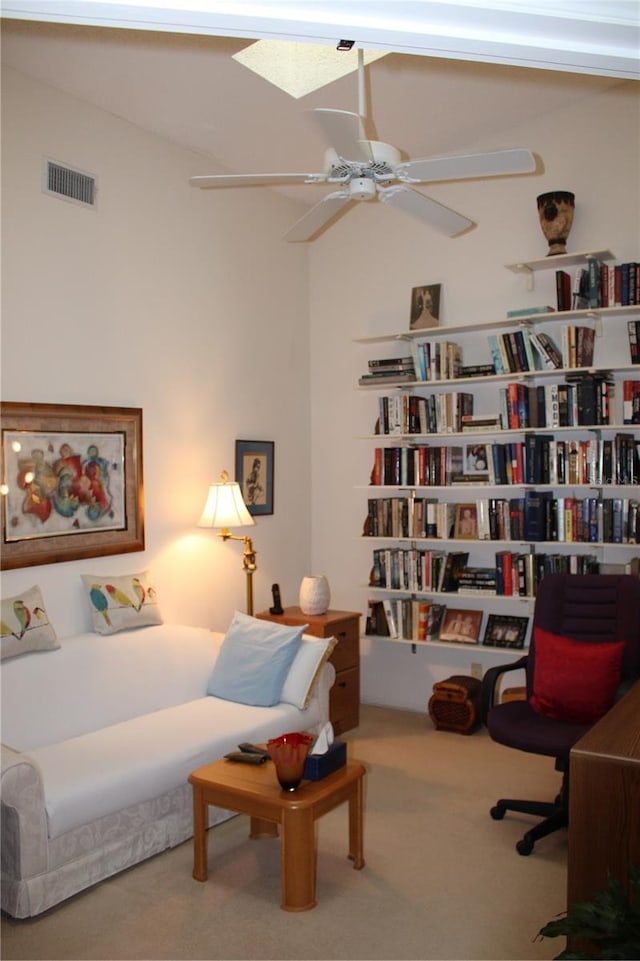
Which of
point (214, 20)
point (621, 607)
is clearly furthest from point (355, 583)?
point (214, 20)

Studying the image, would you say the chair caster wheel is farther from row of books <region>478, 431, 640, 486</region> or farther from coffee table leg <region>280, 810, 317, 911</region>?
row of books <region>478, 431, 640, 486</region>

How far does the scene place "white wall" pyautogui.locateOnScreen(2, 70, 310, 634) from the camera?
3.71m

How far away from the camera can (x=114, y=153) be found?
412 centimetres

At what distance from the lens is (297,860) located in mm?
2758

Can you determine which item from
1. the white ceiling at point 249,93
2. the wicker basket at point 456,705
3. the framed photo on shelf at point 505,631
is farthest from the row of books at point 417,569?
the white ceiling at point 249,93

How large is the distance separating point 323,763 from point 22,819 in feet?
3.47

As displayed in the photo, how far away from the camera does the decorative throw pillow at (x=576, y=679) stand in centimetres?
330

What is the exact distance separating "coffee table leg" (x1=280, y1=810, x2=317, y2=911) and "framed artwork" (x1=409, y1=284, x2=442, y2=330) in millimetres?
3099

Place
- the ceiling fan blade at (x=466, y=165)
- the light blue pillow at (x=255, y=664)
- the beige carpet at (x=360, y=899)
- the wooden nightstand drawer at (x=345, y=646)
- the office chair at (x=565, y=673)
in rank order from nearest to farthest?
the beige carpet at (x=360, y=899) → the ceiling fan blade at (x=466, y=165) → the office chair at (x=565, y=673) → the light blue pillow at (x=255, y=664) → the wooden nightstand drawer at (x=345, y=646)

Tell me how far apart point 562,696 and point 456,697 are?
4.29 ft

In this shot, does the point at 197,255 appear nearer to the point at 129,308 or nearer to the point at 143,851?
the point at 129,308

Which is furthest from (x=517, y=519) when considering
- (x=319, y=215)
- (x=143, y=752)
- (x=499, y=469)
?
(x=143, y=752)

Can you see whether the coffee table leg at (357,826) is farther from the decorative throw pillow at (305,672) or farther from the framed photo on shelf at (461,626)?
the framed photo on shelf at (461,626)

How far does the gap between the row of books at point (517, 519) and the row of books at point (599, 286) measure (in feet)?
3.44
